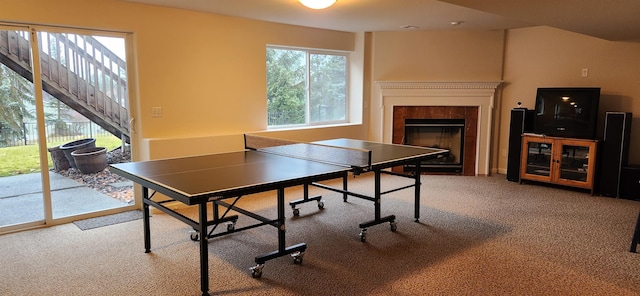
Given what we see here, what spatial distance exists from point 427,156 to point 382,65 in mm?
2995

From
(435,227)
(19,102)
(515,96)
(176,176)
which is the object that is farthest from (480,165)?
(19,102)

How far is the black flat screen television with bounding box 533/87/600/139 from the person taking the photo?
18.1 feet

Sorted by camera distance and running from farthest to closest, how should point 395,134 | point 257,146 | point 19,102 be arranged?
point 395,134, point 257,146, point 19,102

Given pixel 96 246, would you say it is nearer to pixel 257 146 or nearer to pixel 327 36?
pixel 257 146

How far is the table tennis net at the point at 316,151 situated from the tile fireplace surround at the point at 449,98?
8.97 feet

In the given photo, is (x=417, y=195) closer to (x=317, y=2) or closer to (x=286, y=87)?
(x=317, y=2)

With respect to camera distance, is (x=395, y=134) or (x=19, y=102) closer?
(x=19, y=102)

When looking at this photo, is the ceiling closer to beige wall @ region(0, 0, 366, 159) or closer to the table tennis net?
beige wall @ region(0, 0, 366, 159)

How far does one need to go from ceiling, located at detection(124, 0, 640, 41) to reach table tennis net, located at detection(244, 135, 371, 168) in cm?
138

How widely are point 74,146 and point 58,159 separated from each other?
196 millimetres

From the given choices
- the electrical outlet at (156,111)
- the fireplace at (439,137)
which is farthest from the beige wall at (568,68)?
the electrical outlet at (156,111)

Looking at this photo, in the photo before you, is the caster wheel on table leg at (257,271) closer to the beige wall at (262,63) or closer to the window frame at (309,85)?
the beige wall at (262,63)

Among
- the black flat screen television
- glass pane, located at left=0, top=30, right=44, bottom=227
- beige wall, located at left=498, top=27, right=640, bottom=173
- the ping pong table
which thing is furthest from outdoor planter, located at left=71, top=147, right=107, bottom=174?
beige wall, located at left=498, top=27, right=640, bottom=173

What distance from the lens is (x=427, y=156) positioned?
412 centimetres
